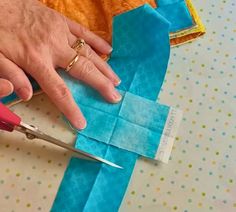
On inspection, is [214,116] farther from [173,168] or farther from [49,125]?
[49,125]

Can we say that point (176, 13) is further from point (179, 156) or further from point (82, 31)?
point (179, 156)

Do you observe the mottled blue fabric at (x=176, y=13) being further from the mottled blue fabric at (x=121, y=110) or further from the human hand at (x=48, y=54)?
the human hand at (x=48, y=54)

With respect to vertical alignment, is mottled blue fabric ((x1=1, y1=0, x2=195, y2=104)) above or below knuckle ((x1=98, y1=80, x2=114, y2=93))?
above

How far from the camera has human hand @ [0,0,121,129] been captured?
31.1 inches

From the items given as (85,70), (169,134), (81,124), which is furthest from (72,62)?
(169,134)

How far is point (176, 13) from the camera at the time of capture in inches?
36.4

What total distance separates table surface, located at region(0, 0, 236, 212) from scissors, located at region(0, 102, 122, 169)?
1.7 inches

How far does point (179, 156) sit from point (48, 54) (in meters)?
0.35

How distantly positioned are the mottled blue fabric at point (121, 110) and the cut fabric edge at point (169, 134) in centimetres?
1

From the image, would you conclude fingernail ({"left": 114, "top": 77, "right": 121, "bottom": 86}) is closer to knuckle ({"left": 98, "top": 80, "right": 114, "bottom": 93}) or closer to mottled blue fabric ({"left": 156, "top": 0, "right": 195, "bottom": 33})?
knuckle ({"left": 98, "top": 80, "right": 114, "bottom": 93})

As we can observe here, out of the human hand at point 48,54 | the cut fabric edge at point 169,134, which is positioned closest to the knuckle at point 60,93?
the human hand at point 48,54

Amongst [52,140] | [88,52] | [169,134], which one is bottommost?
[52,140]

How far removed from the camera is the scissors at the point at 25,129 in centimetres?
72

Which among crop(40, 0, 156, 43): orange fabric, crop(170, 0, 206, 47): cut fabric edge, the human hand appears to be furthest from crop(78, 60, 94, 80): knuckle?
crop(170, 0, 206, 47): cut fabric edge
